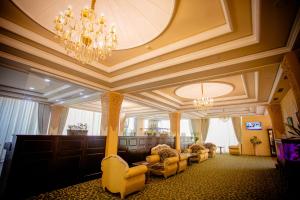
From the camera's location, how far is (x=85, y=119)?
430 inches

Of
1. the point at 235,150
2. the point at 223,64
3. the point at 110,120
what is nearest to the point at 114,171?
the point at 110,120

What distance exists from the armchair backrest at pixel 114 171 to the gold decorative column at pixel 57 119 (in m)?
6.28

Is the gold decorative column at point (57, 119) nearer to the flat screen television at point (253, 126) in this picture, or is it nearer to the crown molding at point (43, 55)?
the crown molding at point (43, 55)

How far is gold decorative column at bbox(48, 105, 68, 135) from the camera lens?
333 inches

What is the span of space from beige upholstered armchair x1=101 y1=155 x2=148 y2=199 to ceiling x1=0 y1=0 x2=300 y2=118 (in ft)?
8.31

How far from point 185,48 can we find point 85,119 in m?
9.78

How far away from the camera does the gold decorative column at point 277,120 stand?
6.23 meters

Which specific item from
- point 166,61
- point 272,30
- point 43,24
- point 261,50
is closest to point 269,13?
point 272,30

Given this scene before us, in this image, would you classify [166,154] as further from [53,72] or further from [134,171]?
[53,72]

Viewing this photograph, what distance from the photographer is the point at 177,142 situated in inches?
385

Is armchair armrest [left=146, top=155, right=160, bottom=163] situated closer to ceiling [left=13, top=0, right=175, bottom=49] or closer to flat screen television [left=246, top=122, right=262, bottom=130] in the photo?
ceiling [left=13, top=0, right=175, bottom=49]

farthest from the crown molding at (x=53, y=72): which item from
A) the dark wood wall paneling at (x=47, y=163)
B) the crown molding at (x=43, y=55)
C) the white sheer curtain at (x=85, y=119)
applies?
the white sheer curtain at (x=85, y=119)

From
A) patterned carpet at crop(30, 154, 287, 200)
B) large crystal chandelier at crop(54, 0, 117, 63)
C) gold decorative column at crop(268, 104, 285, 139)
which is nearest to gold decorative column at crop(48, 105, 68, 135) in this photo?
patterned carpet at crop(30, 154, 287, 200)

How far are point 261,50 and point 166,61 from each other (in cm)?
208
